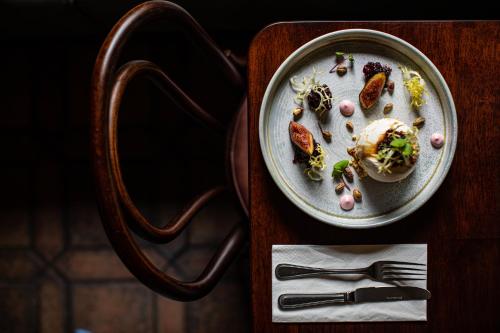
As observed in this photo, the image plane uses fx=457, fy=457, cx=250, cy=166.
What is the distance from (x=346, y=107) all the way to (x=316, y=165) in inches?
4.4

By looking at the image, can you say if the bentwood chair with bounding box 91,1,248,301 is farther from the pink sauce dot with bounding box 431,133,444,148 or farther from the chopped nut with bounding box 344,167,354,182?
the pink sauce dot with bounding box 431,133,444,148

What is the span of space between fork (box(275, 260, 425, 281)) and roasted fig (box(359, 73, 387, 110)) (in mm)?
276

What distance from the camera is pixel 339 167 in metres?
0.77

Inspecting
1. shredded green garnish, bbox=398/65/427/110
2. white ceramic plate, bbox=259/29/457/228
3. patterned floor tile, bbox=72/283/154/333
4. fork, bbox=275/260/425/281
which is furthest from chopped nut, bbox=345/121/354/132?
patterned floor tile, bbox=72/283/154/333

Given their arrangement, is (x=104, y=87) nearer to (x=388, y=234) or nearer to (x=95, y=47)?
(x=388, y=234)

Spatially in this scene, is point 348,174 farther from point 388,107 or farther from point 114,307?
point 114,307

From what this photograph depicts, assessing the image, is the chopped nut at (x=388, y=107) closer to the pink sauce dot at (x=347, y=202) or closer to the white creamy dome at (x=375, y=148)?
the white creamy dome at (x=375, y=148)

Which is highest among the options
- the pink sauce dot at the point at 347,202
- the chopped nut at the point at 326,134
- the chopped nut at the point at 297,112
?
the chopped nut at the point at 297,112

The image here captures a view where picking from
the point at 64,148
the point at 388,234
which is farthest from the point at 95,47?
the point at 388,234

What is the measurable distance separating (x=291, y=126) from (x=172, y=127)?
1.93ft

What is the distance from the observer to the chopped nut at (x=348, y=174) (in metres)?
0.78

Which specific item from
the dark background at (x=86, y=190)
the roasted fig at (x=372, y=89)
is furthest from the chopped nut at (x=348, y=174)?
the dark background at (x=86, y=190)

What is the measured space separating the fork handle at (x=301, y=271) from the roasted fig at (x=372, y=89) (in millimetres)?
285

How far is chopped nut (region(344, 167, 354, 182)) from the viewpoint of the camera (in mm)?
783
